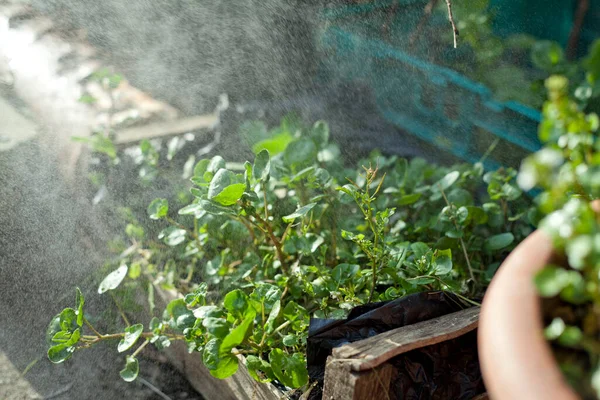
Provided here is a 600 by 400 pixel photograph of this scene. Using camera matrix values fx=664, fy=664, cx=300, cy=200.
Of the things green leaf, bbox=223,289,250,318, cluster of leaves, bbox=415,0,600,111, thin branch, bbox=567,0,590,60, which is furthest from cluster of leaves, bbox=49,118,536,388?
thin branch, bbox=567,0,590,60

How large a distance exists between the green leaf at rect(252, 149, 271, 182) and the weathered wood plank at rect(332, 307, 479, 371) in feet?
1.37

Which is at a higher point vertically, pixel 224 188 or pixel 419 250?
pixel 224 188

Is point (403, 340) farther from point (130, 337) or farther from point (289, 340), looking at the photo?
point (130, 337)

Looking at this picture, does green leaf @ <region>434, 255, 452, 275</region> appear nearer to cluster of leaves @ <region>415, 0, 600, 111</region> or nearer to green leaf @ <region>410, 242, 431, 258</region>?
green leaf @ <region>410, 242, 431, 258</region>

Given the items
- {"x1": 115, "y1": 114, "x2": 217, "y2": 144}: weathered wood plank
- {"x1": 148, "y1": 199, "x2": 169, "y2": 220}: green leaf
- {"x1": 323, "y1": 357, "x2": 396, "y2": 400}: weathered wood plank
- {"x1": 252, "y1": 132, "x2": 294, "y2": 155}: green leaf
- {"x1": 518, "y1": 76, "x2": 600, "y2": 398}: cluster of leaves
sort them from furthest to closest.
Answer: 1. {"x1": 115, "y1": 114, "x2": 217, "y2": 144}: weathered wood plank
2. {"x1": 252, "y1": 132, "x2": 294, "y2": 155}: green leaf
3. {"x1": 148, "y1": 199, "x2": 169, "y2": 220}: green leaf
4. {"x1": 323, "y1": 357, "x2": 396, "y2": 400}: weathered wood plank
5. {"x1": 518, "y1": 76, "x2": 600, "y2": 398}: cluster of leaves

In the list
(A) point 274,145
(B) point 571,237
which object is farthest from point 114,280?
(B) point 571,237

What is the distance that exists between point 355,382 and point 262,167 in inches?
20.5

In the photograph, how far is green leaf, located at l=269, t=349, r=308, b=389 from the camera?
1.26 m

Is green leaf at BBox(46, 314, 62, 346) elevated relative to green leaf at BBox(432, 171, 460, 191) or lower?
elevated

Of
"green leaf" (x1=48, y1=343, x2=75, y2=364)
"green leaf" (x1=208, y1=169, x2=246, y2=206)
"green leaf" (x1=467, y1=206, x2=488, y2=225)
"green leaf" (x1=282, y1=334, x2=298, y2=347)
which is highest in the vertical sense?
"green leaf" (x1=208, y1=169, x2=246, y2=206)

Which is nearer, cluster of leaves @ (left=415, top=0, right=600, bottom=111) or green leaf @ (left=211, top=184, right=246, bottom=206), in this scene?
green leaf @ (left=211, top=184, right=246, bottom=206)

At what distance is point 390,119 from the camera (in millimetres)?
2383

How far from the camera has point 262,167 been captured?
141cm

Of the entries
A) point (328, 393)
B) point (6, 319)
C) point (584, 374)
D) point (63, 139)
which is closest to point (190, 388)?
point (6, 319)
